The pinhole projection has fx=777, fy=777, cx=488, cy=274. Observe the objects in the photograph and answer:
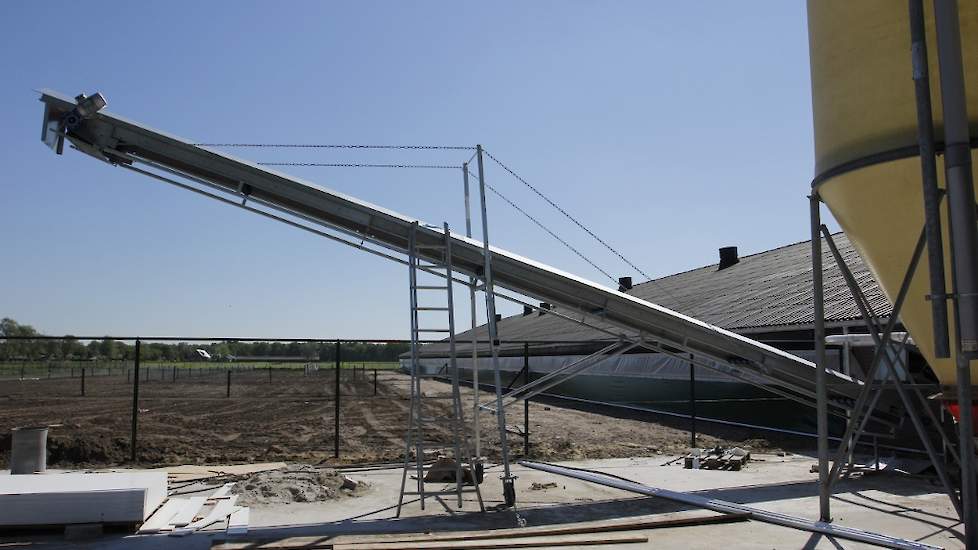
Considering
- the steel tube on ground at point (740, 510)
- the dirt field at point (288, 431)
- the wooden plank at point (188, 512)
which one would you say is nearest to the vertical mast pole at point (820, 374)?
the steel tube on ground at point (740, 510)

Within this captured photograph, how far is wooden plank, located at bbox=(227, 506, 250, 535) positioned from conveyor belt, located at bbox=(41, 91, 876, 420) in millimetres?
3581

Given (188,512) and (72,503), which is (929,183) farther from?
(72,503)

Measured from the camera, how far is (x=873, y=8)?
687 centimetres

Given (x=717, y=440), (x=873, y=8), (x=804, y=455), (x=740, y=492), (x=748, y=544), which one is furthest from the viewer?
(x=717, y=440)

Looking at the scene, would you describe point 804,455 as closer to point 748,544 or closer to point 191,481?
point 748,544

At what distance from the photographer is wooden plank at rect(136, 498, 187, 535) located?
791 cm

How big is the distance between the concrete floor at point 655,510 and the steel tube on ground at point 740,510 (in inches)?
4.3

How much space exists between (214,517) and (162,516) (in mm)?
563

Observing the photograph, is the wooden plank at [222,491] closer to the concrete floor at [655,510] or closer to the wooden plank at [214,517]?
the wooden plank at [214,517]

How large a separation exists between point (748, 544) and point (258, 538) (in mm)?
4766

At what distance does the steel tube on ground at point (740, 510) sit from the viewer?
24.1 ft

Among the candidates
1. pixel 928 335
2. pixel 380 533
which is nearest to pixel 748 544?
pixel 928 335

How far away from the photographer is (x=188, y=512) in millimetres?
8531

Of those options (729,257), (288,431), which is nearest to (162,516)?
(288,431)
